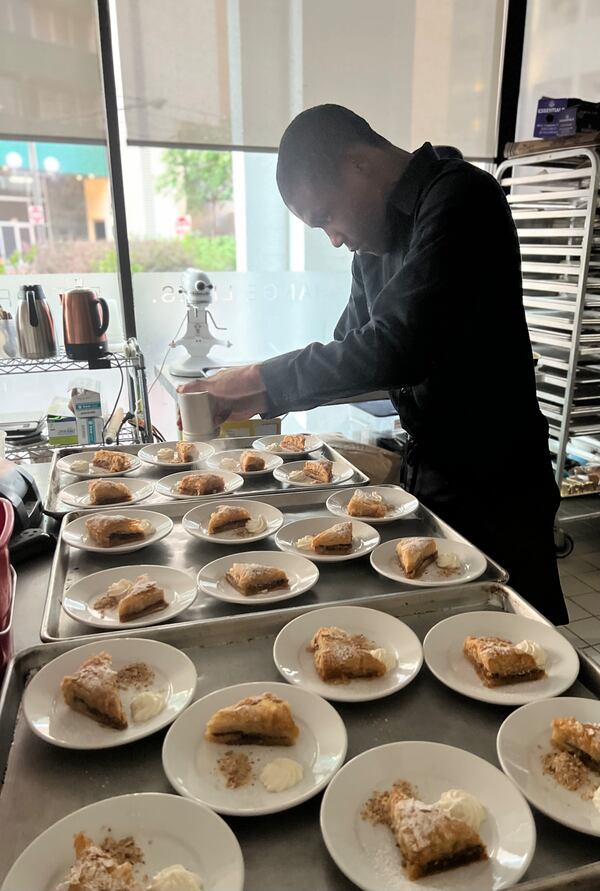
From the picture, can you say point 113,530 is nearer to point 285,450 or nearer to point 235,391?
point 235,391

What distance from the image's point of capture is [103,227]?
325 centimetres

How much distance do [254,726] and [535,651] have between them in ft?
1.49

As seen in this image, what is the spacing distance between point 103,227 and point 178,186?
445mm

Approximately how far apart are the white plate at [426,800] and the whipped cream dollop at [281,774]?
6 cm

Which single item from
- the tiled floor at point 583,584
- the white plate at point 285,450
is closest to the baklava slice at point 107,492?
the white plate at point 285,450

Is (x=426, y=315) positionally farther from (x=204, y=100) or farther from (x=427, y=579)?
(x=204, y=100)

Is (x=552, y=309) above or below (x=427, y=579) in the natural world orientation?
above

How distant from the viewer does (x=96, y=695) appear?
90 cm

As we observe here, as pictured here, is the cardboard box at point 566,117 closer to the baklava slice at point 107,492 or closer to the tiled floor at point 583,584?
the tiled floor at point 583,584

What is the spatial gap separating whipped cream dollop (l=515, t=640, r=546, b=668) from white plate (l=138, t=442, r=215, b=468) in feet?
3.75

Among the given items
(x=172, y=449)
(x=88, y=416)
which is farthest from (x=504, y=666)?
(x=88, y=416)

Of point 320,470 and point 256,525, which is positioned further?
point 320,470

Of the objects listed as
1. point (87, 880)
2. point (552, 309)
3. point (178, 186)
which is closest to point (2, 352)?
point (178, 186)

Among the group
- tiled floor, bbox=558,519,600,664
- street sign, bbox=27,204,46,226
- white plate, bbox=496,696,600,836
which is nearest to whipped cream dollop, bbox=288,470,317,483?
white plate, bbox=496,696,600,836
